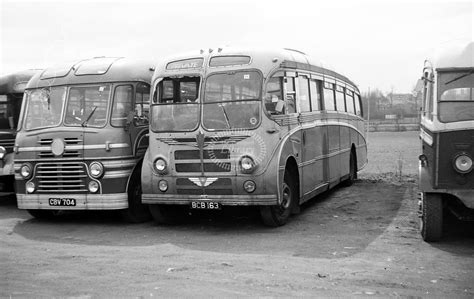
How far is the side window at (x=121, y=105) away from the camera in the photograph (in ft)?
33.4

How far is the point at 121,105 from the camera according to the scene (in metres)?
10.3

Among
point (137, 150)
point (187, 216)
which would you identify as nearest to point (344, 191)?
point (187, 216)

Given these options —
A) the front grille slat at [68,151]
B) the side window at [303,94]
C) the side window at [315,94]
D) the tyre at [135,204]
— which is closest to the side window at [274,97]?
the side window at [303,94]

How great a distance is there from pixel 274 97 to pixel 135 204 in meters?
3.32

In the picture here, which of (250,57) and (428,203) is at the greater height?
(250,57)

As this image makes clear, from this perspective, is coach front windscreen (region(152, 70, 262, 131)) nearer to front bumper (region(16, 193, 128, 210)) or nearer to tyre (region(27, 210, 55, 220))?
front bumper (region(16, 193, 128, 210))

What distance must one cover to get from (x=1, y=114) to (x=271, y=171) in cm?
763

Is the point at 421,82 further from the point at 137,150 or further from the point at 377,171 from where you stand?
the point at 377,171

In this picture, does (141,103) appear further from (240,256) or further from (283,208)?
(240,256)

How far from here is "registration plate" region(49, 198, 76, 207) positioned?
994 centimetres

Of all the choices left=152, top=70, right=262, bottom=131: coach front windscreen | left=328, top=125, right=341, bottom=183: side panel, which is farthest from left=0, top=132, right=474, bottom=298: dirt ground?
left=152, top=70, right=262, bottom=131: coach front windscreen

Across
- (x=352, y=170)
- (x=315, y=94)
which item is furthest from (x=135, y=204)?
(x=352, y=170)

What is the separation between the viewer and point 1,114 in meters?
13.3

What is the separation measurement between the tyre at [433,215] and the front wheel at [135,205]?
5.13m
